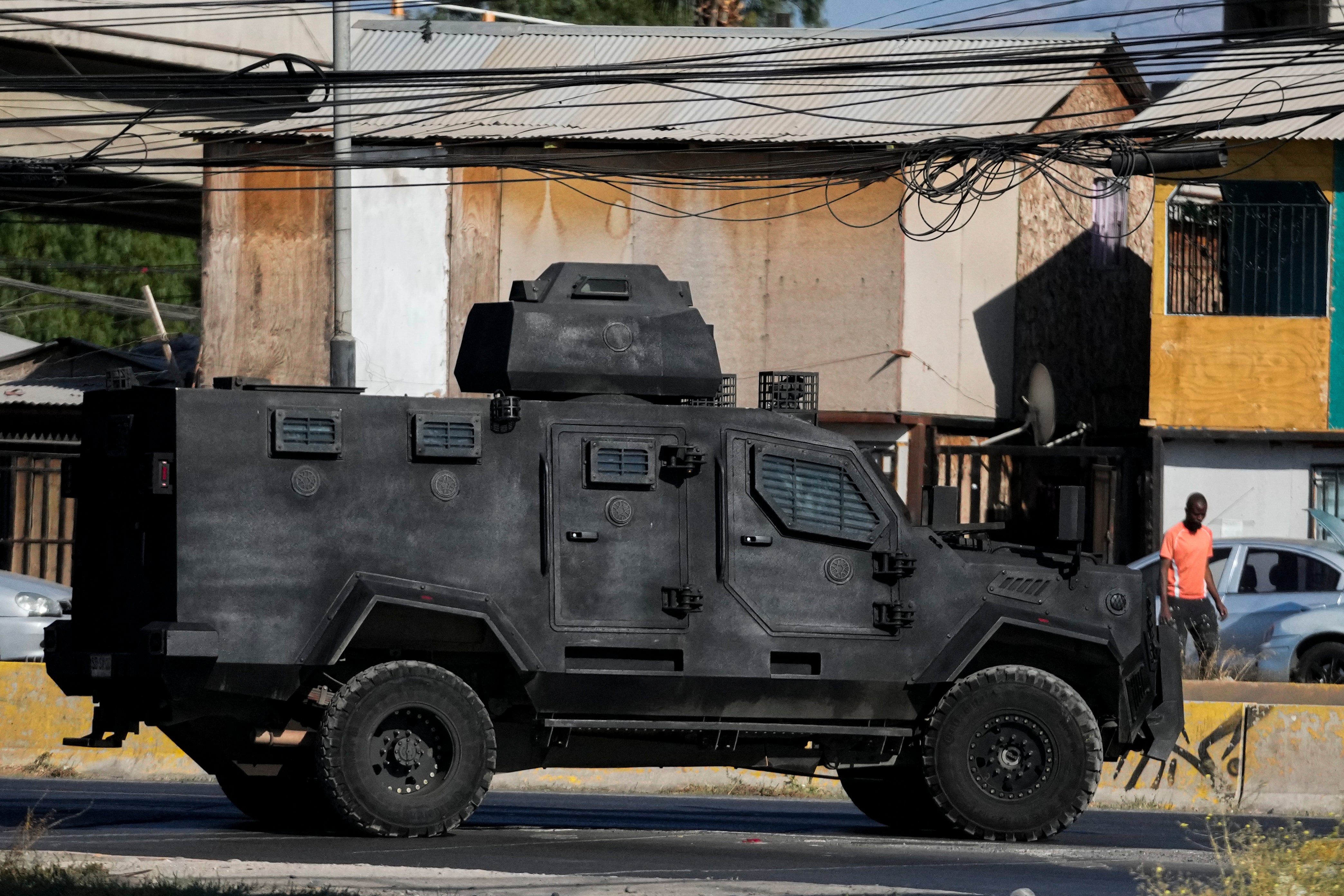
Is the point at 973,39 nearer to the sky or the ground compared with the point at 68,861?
nearer to the sky

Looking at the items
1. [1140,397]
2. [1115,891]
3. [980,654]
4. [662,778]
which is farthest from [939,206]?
[1115,891]

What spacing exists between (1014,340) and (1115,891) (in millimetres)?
17778

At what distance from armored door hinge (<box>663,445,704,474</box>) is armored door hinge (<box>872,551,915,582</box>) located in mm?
1083

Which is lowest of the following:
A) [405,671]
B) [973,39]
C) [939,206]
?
[405,671]

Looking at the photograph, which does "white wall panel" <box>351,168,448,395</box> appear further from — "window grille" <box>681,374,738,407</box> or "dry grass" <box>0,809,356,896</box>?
"dry grass" <box>0,809,356,896</box>

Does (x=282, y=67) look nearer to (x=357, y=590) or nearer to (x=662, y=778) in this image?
(x=662, y=778)

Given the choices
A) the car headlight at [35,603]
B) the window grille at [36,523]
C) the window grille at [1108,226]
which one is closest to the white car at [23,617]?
the car headlight at [35,603]

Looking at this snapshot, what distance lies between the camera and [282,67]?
3444 cm

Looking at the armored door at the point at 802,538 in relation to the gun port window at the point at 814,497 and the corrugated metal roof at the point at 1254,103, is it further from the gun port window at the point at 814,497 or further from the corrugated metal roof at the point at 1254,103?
the corrugated metal roof at the point at 1254,103

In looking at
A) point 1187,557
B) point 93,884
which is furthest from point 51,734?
point 1187,557

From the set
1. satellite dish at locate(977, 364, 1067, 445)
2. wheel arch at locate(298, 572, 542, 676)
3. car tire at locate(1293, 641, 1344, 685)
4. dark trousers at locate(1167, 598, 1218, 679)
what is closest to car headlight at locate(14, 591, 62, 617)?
wheel arch at locate(298, 572, 542, 676)

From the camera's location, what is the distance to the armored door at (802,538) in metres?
10.3

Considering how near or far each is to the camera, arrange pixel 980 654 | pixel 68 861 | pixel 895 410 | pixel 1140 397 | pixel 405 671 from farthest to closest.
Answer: pixel 1140 397 < pixel 895 410 < pixel 980 654 < pixel 405 671 < pixel 68 861

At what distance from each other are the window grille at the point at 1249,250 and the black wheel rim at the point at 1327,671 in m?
6.59
